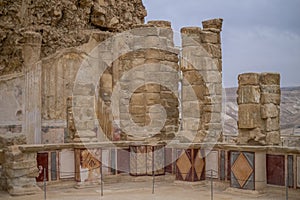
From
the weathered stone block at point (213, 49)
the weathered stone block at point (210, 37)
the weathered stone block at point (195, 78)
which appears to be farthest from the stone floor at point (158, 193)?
the weathered stone block at point (210, 37)

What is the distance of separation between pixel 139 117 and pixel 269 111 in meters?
3.48

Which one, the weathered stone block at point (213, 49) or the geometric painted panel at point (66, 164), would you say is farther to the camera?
the weathered stone block at point (213, 49)

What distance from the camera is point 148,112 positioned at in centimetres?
1120

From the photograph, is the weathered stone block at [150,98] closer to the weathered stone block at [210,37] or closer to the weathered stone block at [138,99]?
the weathered stone block at [138,99]

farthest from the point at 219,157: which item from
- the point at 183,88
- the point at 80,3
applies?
the point at 80,3

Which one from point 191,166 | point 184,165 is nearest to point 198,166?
point 191,166

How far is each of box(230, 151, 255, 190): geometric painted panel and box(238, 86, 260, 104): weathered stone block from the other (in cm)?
102

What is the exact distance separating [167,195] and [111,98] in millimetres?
3675

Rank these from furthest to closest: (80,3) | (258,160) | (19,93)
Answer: (80,3)
(19,93)
(258,160)

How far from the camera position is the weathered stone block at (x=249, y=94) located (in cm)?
894

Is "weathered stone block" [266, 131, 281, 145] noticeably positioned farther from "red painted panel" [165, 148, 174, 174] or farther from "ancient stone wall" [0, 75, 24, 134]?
"ancient stone wall" [0, 75, 24, 134]

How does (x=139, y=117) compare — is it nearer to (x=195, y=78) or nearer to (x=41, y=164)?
(x=195, y=78)

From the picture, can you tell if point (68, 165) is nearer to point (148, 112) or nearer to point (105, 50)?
point (148, 112)

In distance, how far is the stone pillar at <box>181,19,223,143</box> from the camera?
10477 mm
